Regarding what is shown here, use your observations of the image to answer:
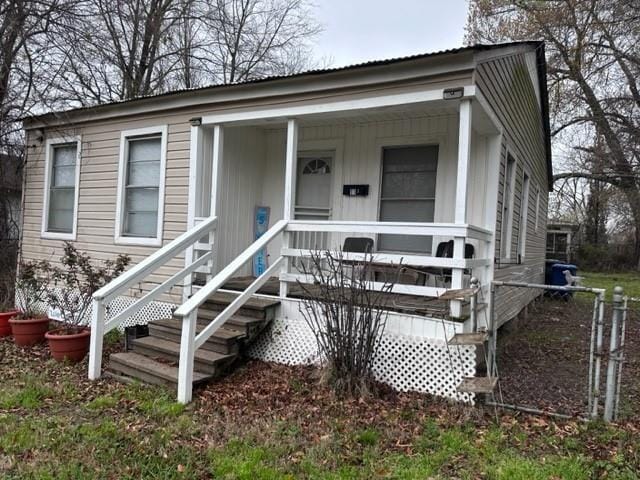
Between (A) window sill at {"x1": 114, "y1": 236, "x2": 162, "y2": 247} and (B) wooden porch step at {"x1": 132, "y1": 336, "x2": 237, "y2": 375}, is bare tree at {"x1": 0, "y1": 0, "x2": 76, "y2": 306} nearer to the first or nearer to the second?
(A) window sill at {"x1": 114, "y1": 236, "x2": 162, "y2": 247}

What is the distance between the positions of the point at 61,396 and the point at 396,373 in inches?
119

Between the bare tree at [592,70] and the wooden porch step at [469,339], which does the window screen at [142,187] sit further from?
the bare tree at [592,70]

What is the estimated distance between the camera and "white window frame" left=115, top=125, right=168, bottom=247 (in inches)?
249

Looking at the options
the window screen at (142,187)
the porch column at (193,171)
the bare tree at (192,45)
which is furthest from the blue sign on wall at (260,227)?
the bare tree at (192,45)

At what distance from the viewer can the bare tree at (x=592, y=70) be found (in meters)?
15.0

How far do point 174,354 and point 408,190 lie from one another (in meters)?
3.65

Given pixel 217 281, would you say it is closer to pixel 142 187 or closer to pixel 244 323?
pixel 244 323

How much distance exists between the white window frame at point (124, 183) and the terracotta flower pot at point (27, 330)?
150 cm

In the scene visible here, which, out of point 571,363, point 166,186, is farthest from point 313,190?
point 571,363

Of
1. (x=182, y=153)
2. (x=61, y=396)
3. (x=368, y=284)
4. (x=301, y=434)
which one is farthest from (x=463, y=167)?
(x=61, y=396)

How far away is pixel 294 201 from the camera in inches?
234

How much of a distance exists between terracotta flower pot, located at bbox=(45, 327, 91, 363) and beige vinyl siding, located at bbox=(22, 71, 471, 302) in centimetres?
121

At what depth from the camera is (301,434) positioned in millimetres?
3359

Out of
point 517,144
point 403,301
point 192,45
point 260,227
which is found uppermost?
A: point 192,45
